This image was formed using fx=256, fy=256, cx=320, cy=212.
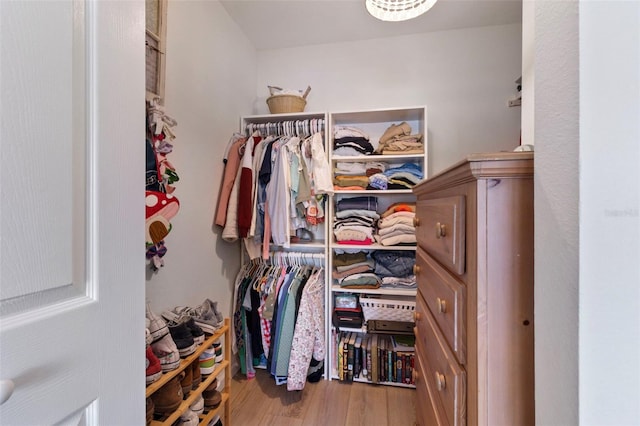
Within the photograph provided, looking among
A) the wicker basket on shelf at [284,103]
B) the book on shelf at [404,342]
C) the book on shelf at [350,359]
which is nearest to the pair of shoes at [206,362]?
the book on shelf at [350,359]

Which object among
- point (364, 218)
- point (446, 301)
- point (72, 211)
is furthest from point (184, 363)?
point (364, 218)

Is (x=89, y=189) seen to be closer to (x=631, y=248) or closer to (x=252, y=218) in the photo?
(x=631, y=248)

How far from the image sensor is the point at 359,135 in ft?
6.07

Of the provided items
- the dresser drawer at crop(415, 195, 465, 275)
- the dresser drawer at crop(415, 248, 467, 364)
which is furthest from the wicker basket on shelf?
the dresser drawer at crop(415, 248, 467, 364)

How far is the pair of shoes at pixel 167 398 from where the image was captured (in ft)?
2.96

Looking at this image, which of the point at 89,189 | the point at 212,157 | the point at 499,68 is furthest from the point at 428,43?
the point at 89,189

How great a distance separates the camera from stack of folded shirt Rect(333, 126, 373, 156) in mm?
1834

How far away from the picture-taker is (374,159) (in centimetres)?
183

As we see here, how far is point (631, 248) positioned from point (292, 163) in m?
1.58

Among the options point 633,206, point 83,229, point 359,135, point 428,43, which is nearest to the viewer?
point 633,206

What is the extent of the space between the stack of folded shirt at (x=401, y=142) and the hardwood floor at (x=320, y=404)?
161 centimetres

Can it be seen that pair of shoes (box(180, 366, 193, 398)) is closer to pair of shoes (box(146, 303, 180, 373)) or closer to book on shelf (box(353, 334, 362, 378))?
pair of shoes (box(146, 303, 180, 373))

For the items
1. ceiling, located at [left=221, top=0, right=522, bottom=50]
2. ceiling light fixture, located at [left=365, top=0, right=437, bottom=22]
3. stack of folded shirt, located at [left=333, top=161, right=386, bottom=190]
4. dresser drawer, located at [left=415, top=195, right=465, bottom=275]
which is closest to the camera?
dresser drawer, located at [left=415, top=195, right=465, bottom=275]

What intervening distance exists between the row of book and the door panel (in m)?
1.48
